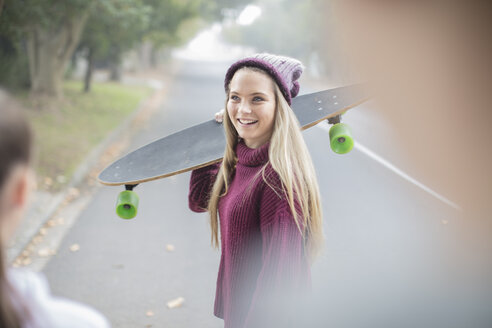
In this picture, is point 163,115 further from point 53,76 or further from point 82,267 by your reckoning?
point 82,267

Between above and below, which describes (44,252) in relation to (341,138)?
below

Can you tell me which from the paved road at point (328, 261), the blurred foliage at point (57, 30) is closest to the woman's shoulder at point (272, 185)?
the paved road at point (328, 261)

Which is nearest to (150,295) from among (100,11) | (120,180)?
(120,180)

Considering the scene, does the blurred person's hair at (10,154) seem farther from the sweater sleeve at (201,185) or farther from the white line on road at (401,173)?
the white line on road at (401,173)

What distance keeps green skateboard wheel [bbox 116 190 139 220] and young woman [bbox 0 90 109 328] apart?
1.25 m

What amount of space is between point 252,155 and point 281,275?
0.55 metres

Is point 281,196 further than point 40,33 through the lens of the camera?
No

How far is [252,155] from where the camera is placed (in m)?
1.92

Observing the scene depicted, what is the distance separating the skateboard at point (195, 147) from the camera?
2289mm

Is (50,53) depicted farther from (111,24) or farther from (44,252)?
(44,252)

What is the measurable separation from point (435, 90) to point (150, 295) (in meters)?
4.08

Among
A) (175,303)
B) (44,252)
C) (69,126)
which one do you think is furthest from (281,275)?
(69,126)

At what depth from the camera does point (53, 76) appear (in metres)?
13.8

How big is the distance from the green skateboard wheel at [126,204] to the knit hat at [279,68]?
31.0 inches
